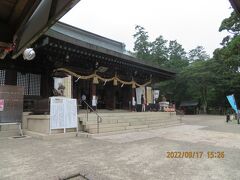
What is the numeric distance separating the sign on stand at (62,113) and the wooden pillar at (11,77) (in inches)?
131

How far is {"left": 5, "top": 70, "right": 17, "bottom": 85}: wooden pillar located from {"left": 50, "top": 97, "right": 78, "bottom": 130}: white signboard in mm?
3362

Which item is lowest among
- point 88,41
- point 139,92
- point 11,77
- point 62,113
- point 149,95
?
point 62,113

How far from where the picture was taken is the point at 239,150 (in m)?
5.91

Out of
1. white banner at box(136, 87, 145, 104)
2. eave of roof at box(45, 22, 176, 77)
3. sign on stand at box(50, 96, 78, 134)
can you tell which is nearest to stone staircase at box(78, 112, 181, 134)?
sign on stand at box(50, 96, 78, 134)

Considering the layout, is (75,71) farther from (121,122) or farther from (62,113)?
(62,113)

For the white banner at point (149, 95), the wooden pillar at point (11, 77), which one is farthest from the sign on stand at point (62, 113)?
the white banner at point (149, 95)

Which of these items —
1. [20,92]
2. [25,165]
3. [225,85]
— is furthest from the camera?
[225,85]

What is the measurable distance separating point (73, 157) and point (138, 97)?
467 inches

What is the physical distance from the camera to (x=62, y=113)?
8148 mm

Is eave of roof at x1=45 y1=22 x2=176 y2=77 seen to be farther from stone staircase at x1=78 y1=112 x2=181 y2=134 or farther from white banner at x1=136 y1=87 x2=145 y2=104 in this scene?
stone staircase at x1=78 y1=112 x2=181 y2=134

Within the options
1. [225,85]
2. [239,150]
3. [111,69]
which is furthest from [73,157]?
[225,85]

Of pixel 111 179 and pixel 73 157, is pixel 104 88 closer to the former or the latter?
pixel 73 157

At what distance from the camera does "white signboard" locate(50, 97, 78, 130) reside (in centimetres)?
782

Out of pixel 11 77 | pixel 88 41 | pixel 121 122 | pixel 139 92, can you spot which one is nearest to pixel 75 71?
pixel 11 77
